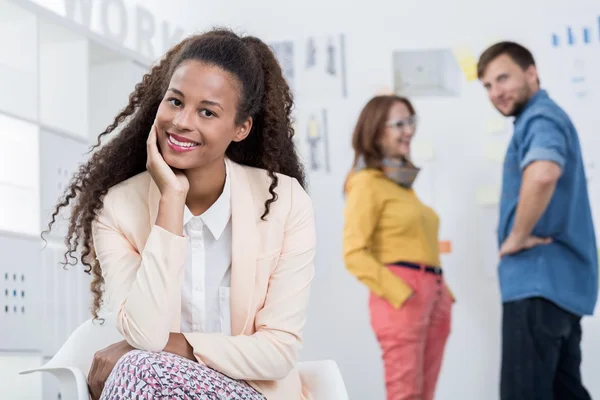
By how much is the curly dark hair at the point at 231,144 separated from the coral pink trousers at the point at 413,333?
1.66 meters

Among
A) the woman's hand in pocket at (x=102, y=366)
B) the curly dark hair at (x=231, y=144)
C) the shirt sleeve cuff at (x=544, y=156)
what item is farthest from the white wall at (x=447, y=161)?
the woman's hand in pocket at (x=102, y=366)

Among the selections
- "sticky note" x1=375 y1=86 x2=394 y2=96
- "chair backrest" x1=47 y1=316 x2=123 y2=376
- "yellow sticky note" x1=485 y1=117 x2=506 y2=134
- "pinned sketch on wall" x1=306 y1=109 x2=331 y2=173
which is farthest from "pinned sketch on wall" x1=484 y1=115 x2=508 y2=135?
"chair backrest" x1=47 y1=316 x2=123 y2=376

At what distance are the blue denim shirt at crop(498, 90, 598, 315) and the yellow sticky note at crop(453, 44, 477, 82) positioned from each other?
104 centimetres

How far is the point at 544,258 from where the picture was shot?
3.02m

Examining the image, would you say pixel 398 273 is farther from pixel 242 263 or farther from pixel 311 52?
pixel 242 263

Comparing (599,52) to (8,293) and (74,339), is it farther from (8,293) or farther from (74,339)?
(74,339)

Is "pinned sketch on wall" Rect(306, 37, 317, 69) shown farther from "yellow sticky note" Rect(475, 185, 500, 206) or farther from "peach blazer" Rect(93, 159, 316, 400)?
"peach blazer" Rect(93, 159, 316, 400)

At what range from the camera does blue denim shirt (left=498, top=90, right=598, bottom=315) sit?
2947mm

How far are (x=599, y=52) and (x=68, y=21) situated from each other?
2.51m

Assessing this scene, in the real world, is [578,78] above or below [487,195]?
above

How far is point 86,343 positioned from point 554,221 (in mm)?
1956

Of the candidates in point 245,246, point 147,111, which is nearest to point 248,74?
point 147,111

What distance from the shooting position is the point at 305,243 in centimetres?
168

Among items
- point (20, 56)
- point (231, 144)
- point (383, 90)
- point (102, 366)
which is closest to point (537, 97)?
point (383, 90)
